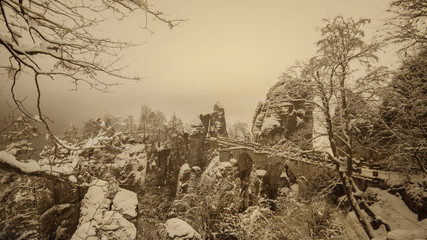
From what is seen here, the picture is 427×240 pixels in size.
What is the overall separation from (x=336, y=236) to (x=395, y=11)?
34.6ft

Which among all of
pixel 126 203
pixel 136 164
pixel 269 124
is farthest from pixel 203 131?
pixel 126 203

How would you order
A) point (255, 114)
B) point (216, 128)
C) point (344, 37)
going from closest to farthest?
point (344, 37) → point (255, 114) → point (216, 128)

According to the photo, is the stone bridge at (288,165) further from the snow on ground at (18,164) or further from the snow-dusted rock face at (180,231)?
the snow on ground at (18,164)

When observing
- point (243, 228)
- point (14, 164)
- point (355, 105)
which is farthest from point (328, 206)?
point (14, 164)

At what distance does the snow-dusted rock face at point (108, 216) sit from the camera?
8859 millimetres

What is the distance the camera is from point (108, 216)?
11039 mm

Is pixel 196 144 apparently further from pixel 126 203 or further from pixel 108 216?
pixel 108 216

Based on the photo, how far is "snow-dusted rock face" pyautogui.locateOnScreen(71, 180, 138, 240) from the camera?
29.1 feet

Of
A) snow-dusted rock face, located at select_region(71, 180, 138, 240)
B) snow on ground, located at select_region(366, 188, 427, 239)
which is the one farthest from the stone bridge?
snow-dusted rock face, located at select_region(71, 180, 138, 240)

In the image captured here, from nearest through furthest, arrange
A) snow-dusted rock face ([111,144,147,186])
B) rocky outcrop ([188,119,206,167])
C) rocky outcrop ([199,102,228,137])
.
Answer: snow-dusted rock face ([111,144,147,186]), rocky outcrop ([188,119,206,167]), rocky outcrop ([199,102,228,137])

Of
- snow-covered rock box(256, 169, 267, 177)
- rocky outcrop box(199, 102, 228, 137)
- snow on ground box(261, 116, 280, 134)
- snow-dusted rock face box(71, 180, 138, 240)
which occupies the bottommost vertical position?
snow-dusted rock face box(71, 180, 138, 240)

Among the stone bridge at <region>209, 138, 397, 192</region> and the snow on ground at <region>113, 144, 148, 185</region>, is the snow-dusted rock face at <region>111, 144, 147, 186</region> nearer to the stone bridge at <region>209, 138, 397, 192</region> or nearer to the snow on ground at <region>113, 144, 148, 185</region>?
the snow on ground at <region>113, 144, 148, 185</region>

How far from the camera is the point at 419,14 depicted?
16.8ft

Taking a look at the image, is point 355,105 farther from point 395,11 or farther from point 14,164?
point 14,164
